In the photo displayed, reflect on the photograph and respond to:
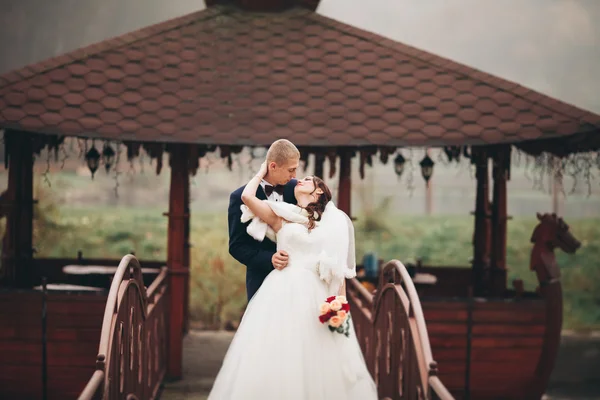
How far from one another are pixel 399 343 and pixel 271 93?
450 cm

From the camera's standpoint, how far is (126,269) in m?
5.70

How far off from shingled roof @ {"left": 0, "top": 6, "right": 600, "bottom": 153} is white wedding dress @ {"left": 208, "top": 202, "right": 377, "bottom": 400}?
3816 mm

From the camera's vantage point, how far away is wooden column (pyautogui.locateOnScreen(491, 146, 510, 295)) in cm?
1040

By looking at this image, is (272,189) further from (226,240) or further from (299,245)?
(226,240)

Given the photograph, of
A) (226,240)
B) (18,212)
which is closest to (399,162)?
(18,212)

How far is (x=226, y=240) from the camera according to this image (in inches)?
947

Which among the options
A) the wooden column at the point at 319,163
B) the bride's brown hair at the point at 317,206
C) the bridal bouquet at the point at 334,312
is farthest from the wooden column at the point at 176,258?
the bridal bouquet at the point at 334,312

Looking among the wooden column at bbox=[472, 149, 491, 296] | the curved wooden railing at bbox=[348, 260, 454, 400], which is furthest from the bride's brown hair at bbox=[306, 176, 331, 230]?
the wooden column at bbox=[472, 149, 491, 296]

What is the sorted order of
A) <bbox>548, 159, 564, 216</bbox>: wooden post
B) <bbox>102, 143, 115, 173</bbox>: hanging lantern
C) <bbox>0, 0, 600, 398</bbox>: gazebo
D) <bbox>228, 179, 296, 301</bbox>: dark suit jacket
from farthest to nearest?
<bbox>102, 143, 115, 173</bbox>: hanging lantern
<bbox>548, 159, 564, 216</bbox>: wooden post
<bbox>0, 0, 600, 398</bbox>: gazebo
<bbox>228, 179, 296, 301</bbox>: dark suit jacket

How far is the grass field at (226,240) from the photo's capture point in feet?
Result: 69.0

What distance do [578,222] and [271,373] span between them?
28.3m

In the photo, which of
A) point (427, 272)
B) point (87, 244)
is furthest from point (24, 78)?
point (87, 244)

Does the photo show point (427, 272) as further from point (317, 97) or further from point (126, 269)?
point (126, 269)

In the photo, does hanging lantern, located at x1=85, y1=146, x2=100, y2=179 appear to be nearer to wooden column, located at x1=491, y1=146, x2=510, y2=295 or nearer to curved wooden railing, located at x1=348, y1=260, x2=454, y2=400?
curved wooden railing, located at x1=348, y1=260, x2=454, y2=400
